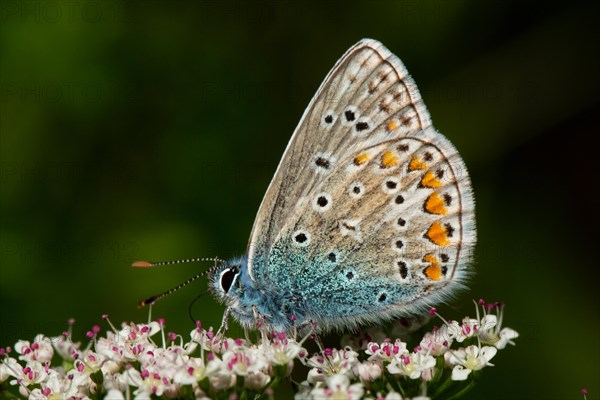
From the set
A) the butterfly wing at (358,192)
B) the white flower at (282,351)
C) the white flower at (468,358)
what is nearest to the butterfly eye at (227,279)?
the butterfly wing at (358,192)

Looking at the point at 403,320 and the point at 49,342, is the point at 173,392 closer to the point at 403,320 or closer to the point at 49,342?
the point at 49,342

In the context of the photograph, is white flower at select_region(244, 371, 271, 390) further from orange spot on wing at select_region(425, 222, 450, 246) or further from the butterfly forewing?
orange spot on wing at select_region(425, 222, 450, 246)

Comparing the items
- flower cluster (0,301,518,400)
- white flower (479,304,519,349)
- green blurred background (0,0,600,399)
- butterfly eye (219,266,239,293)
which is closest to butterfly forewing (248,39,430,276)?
butterfly eye (219,266,239,293)

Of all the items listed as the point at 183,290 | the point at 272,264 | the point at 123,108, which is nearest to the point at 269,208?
the point at 272,264

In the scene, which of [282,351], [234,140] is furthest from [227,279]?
[234,140]

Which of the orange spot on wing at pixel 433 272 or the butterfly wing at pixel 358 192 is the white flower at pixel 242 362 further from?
the orange spot on wing at pixel 433 272

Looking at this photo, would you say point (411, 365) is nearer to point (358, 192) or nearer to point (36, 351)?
point (358, 192)
